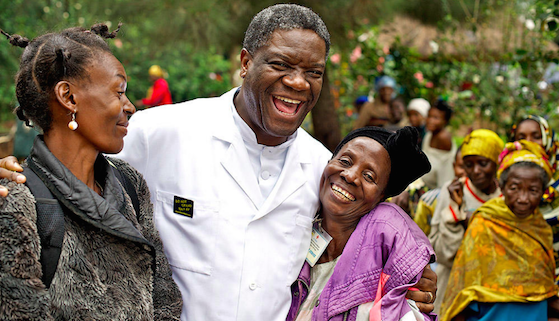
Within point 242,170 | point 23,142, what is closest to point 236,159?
point 242,170

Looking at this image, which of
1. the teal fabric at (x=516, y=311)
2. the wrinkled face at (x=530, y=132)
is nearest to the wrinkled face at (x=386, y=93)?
the wrinkled face at (x=530, y=132)

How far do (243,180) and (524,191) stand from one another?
2.21 metres

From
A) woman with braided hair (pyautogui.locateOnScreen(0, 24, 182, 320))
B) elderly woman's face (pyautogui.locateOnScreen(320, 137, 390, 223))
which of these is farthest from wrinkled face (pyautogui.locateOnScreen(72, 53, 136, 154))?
elderly woman's face (pyautogui.locateOnScreen(320, 137, 390, 223))

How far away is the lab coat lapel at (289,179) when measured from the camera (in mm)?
2312

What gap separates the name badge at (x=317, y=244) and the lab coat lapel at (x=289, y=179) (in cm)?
27

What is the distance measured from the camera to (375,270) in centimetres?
229

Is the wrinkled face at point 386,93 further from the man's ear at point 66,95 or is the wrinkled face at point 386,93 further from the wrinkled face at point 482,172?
the man's ear at point 66,95

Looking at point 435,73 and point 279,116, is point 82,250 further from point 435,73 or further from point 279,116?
point 435,73

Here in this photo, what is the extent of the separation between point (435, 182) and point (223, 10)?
3.57 m

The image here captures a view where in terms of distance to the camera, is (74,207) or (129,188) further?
(129,188)

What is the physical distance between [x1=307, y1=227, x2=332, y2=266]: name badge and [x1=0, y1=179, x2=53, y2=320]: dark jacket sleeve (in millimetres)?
1254

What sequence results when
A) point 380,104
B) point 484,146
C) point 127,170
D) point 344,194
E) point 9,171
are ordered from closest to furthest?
point 9,171 → point 127,170 → point 344,194 → point 484,146 → point 380,104

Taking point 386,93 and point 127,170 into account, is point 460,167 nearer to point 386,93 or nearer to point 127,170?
point 127,170

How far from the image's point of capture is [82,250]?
1676 millimetres
